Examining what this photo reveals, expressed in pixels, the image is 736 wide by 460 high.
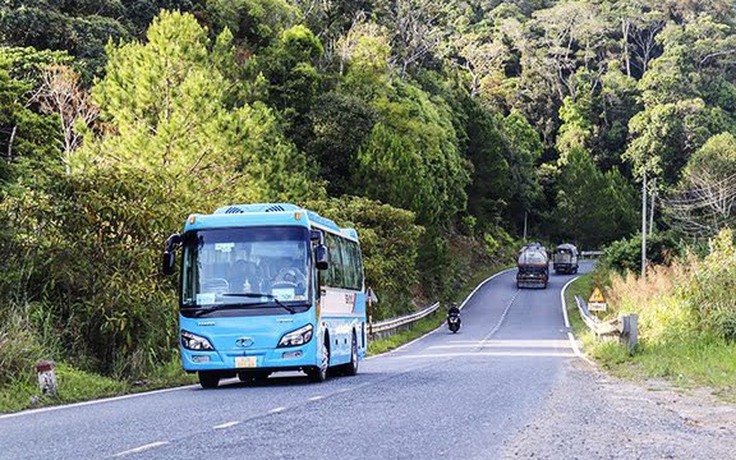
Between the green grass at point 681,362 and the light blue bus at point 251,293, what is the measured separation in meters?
6.59

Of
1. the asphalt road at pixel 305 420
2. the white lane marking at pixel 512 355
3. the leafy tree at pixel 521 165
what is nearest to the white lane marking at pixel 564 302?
the leafy tree at pixel 521 165

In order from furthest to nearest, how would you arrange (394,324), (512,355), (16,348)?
1. (394,324)
2. (512,355)
3. (16,348)

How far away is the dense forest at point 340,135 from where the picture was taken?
18359mm

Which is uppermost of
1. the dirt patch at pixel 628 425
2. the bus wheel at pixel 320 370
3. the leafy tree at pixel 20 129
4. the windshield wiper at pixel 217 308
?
the leafy tree at pixel 20 129

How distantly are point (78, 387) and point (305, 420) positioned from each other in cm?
582

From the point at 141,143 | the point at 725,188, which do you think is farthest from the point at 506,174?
the point at 141,143

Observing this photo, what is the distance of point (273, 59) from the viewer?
5497 centimetres

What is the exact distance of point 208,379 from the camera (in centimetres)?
1705

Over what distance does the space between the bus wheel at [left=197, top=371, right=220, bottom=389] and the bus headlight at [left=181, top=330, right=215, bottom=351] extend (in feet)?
2.27

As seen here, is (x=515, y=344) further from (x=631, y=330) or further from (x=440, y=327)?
(x=631, y=330)

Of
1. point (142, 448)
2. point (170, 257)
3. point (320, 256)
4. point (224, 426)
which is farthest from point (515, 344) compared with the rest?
point (142, 448)

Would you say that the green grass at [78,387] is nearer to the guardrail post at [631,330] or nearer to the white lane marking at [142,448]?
the white lane marking at [142,448]

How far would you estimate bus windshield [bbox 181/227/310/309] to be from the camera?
1667 centimetres

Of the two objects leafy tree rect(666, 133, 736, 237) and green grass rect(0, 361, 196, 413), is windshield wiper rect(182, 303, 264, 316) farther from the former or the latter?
leafy tree rect(666, 133, 736, 237)
